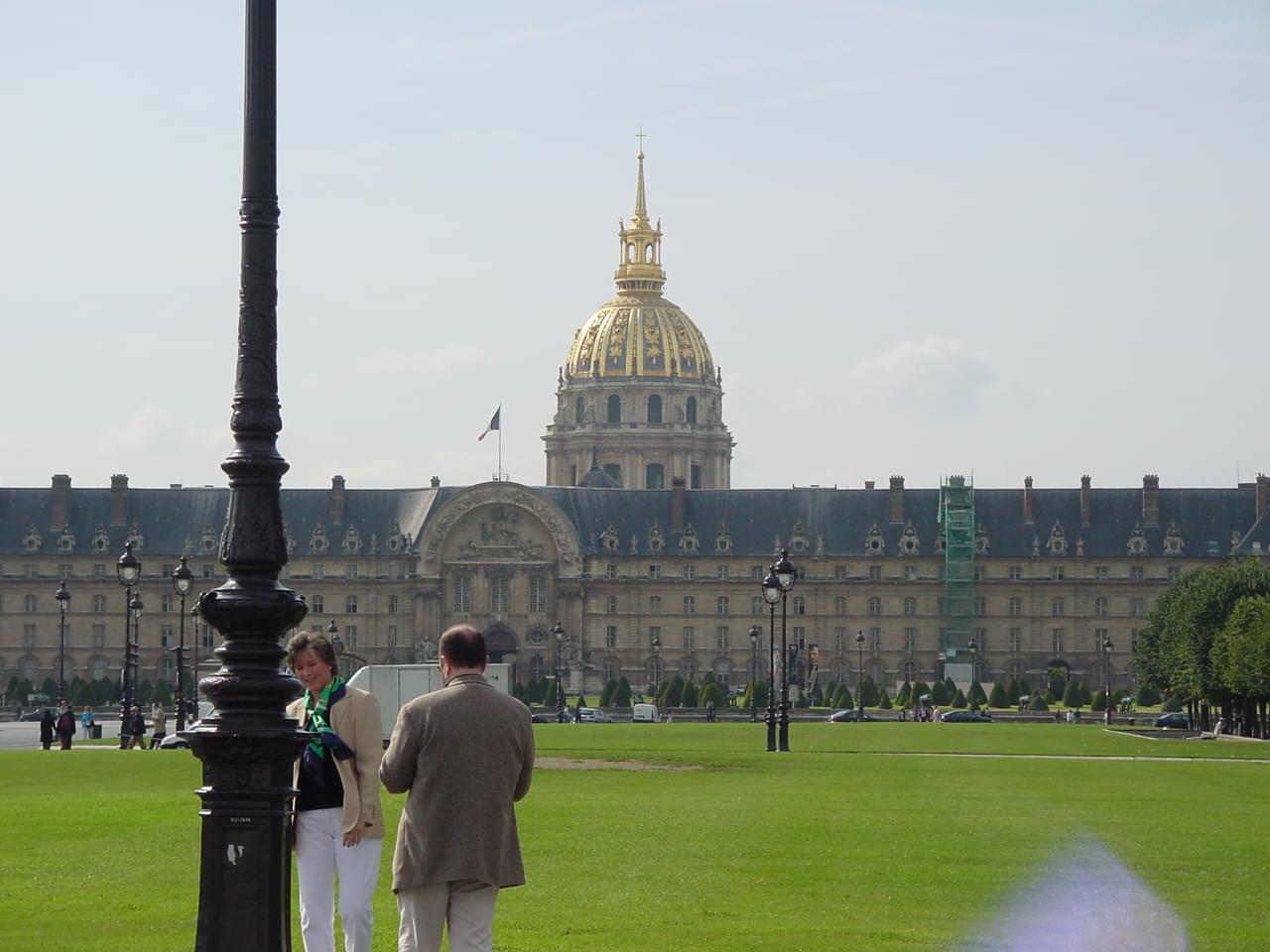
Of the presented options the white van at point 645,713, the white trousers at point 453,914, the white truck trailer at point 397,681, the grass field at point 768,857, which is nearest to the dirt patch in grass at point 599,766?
the grass field at point 768,857

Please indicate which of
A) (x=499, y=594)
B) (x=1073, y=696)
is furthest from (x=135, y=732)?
(x=499, y=594)

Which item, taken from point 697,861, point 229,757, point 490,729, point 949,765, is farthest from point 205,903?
point 949,765

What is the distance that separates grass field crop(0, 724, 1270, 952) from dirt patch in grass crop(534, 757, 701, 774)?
4.07ft

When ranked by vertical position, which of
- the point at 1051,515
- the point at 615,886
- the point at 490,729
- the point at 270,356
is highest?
the point at 1051,515

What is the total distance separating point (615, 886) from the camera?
22375 mm

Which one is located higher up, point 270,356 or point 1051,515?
point 1051,515

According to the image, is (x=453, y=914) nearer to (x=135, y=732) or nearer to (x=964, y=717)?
(x=135, y=732)

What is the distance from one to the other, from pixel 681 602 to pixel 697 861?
404ft

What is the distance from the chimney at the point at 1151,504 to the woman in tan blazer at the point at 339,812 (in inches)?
5219

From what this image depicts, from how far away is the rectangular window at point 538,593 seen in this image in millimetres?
147250

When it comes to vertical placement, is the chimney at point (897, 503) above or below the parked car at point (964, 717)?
above

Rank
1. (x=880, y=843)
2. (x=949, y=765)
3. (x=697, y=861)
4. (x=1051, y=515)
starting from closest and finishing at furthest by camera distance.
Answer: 1. (x=697, y=861)
2. (x=880, y=843)
3. (x=949, y=765)
4. (x=1051, y=515)

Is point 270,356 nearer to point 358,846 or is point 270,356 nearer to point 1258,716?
point 358,846

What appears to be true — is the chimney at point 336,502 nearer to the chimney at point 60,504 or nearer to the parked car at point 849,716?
the chimney at point 60,504
